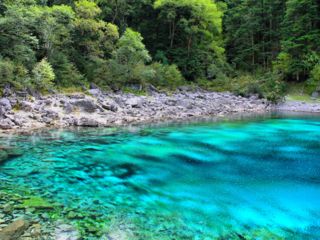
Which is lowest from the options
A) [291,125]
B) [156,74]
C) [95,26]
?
[291,125]

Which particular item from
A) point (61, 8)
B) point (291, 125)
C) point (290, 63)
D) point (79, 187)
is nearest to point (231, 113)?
point (291, 125)

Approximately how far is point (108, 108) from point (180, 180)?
14.0 metres

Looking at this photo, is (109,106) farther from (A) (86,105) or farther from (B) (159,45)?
(B) (159,45)

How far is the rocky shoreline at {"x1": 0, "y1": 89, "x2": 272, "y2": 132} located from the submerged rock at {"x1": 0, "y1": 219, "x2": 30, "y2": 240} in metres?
10.9

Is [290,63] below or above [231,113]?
above

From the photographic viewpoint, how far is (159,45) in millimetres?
41031

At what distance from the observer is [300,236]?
564cm

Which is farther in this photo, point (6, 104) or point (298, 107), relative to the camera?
point (298, 107)

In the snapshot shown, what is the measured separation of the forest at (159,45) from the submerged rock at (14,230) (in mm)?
16223

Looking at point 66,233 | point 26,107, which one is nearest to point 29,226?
point 66,233

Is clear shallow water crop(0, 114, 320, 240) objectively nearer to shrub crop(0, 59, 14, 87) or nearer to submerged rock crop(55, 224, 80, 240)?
submerged rock crop(55, 224, 80, 240)

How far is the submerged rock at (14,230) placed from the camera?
5.10 m

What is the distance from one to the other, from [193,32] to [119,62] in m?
12.3

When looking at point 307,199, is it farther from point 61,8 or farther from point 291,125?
point 61,8
